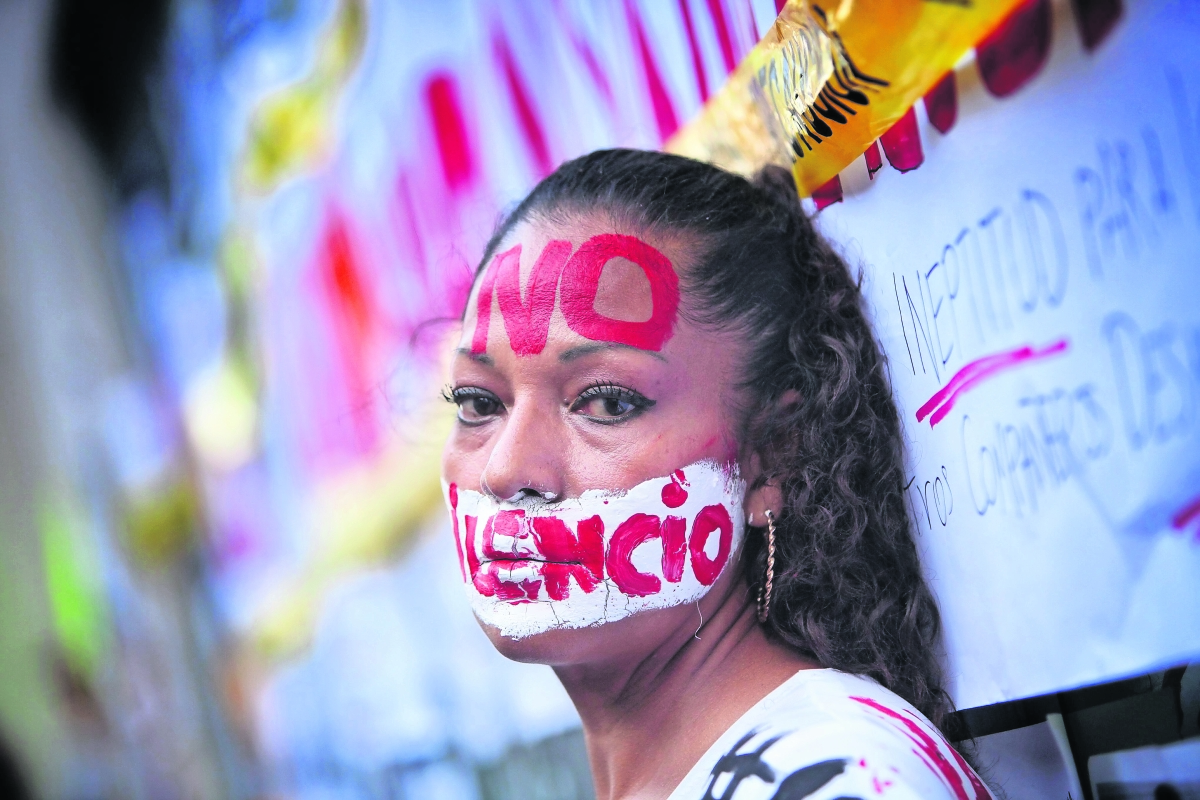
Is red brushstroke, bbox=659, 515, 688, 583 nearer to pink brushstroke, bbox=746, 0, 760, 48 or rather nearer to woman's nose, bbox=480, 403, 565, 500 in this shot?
woman's nose, bbox=480, 403, 565, 500

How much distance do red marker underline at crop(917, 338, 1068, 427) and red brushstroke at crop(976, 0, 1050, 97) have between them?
348 mm

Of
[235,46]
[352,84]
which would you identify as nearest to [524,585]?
[352,84]

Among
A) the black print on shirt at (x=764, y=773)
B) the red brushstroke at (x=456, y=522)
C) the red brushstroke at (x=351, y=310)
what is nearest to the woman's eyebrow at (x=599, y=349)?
the red brushstroke at (x=456, y=522)

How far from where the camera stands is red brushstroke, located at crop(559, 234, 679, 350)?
1.52m

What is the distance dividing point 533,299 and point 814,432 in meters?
0.50

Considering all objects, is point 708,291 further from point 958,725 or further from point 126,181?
A: point 126,181

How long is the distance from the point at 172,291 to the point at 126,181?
2.08 ft

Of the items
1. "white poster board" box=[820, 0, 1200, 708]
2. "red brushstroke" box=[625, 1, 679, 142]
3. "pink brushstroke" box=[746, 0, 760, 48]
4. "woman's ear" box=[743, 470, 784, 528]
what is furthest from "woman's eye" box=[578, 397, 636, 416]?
"red brushstroke" box=[625, 1, 679, 142]

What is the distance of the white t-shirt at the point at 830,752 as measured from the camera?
3.85 feet

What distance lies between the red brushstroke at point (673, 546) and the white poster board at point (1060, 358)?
398 mm

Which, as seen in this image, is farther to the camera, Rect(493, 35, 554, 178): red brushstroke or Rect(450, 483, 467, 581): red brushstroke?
Rect(493, 35, 554, 178): red brushstroke

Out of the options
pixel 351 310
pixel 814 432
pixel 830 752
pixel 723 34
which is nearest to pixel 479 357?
pixel 814 432

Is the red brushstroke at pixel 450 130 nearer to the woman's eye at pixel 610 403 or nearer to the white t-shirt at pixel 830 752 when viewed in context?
the woman's eye at pixel 610 403

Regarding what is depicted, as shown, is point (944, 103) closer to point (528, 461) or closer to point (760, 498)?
point (760, 498)
